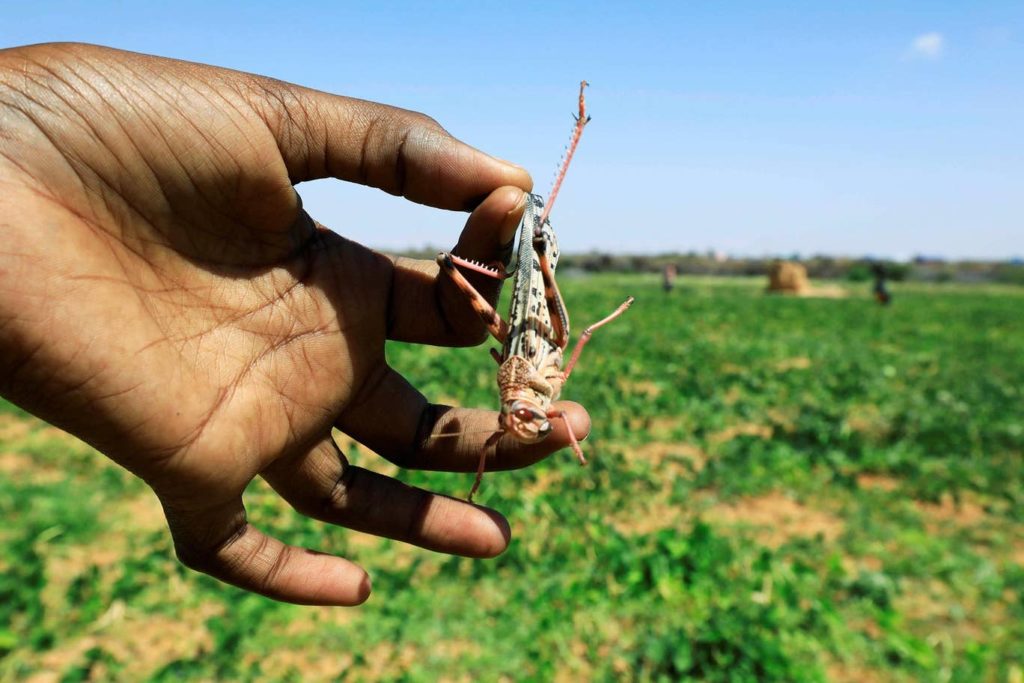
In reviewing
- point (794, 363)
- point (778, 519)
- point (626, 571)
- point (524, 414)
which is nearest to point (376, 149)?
point (524, 414)

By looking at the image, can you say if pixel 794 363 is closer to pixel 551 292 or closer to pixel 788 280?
pixel 551 292

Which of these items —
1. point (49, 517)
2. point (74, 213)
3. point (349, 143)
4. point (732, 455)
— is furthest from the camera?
point (732, 455)

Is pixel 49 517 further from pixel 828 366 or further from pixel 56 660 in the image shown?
pixel 828 366

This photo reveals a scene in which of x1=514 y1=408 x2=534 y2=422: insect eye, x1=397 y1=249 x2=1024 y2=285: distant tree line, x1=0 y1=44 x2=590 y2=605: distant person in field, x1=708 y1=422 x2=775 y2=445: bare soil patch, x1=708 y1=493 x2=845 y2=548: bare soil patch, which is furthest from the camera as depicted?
x1=397 y1=249 x2=1024 y2=285: distant tree line

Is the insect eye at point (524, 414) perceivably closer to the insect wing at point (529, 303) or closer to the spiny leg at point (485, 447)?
the spiny leg at point (485, 447)

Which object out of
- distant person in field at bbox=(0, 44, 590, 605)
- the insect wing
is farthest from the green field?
the insect wing

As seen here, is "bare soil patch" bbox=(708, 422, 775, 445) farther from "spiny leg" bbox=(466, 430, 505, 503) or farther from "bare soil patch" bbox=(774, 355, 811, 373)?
"spiny leg" bbox=(466, 430, 505, 503)

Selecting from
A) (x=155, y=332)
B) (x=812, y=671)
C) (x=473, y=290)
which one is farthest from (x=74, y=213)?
(x=812, y=671)

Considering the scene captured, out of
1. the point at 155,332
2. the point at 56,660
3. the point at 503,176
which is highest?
the point at 503,176
